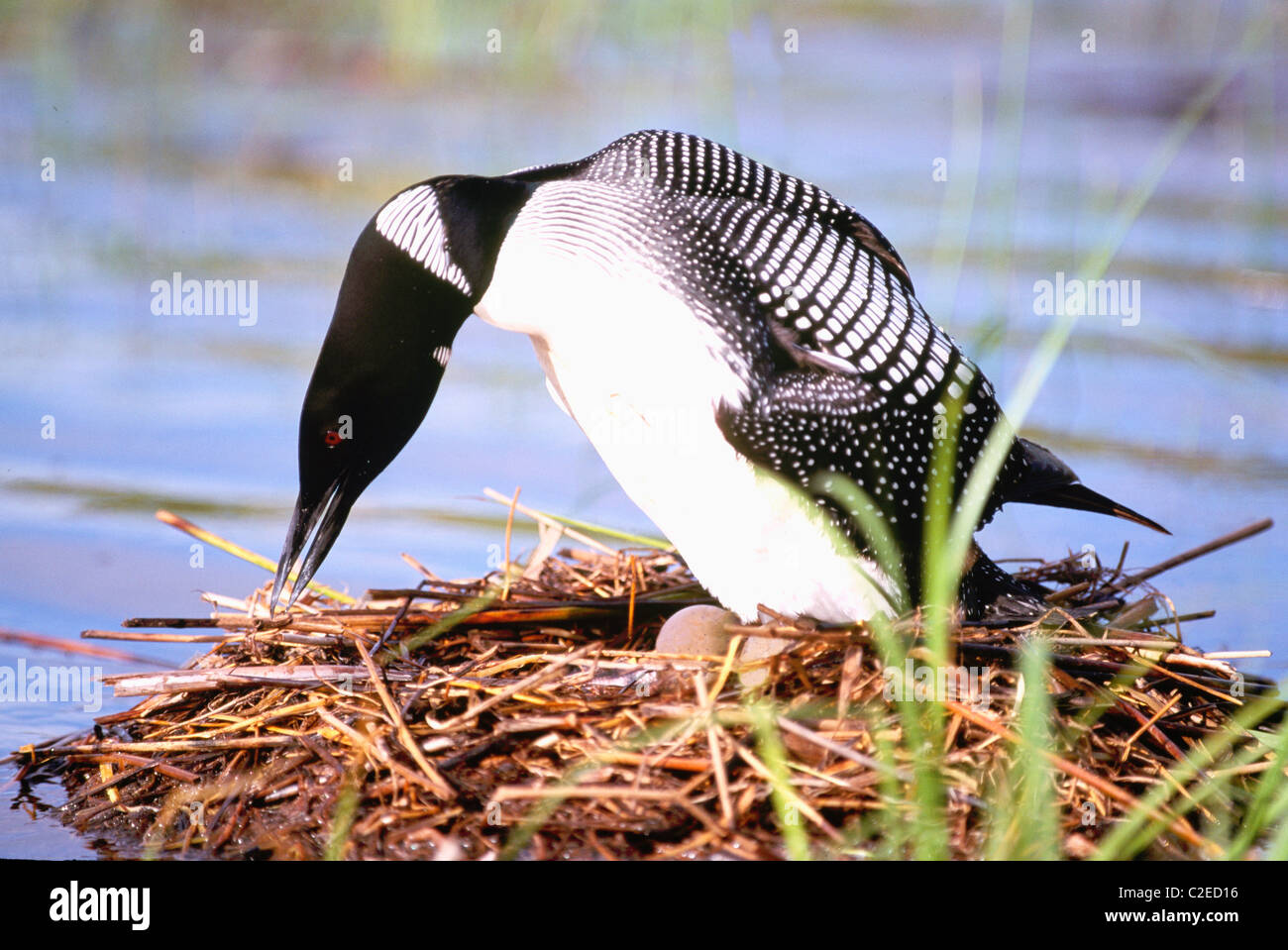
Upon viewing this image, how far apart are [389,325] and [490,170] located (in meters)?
3.32

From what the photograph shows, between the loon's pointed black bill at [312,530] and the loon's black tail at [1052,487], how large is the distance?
1.30 meters

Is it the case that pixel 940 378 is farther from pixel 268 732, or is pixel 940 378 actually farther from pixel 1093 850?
pixel 268 732

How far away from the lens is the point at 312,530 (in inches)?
106

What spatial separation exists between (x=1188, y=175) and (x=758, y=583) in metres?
4.47

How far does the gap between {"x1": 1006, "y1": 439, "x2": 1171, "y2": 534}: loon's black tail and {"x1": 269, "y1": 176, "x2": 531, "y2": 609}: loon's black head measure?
1123 mm

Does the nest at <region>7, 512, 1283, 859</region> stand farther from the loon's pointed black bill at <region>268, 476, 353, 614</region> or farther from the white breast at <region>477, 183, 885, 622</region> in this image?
the white breast at <region>477, 183, 885, 622</region>

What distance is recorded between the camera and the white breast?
2.54 m

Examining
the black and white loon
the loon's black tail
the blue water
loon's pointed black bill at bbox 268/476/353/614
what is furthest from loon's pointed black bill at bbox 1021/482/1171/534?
loon's pointed black bill at bbox 268/476/353/614

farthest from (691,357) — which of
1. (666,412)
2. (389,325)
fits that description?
(389,325)

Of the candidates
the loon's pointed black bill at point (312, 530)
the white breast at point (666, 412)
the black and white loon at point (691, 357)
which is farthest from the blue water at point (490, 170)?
the loon's pointed black bill at point (312, 530)

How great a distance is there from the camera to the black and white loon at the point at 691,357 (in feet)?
8.39

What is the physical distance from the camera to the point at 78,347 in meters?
4.91

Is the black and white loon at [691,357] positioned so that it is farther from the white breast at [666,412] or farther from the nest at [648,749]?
the nest at [648,749]
